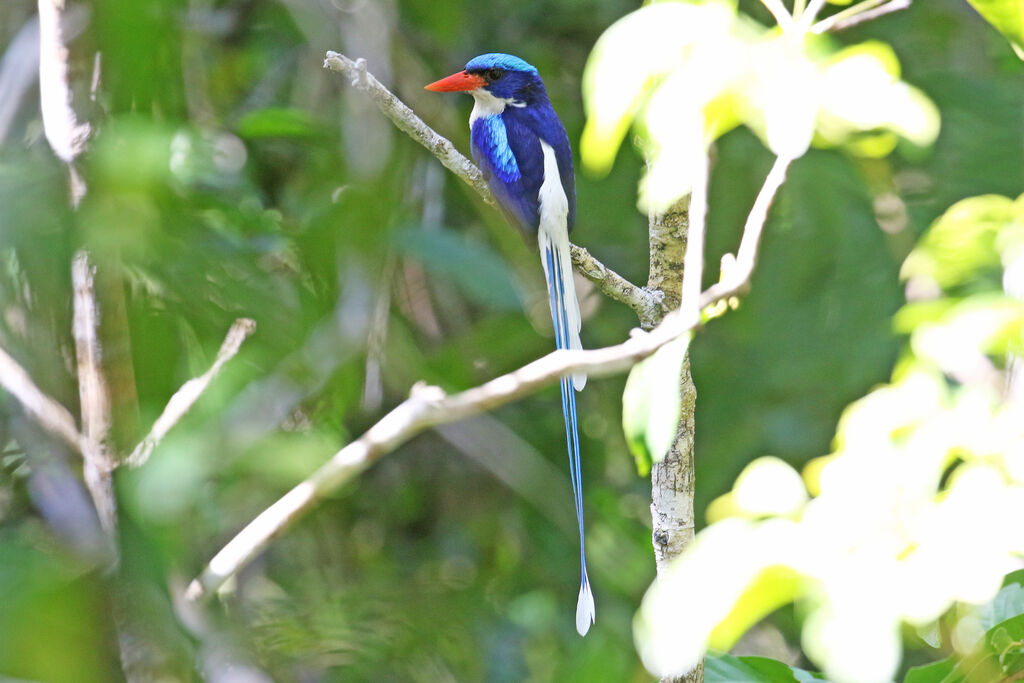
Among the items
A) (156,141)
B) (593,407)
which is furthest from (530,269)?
(156,141)

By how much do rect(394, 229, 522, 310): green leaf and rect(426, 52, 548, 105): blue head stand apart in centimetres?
29

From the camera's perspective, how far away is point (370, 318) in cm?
184

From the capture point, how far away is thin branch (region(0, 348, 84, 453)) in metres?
1.16

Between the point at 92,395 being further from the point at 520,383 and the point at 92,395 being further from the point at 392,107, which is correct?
the point at 520,383

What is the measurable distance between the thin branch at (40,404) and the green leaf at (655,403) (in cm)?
74

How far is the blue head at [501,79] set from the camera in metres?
1.67

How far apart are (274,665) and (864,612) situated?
4.21 ft

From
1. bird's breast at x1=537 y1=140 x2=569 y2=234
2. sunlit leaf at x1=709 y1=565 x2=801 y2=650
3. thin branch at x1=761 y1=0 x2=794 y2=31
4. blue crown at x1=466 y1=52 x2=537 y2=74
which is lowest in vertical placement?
bird's breast at x1=537 y1=140 x2=569 y2=234

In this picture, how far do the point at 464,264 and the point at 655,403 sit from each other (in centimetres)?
111

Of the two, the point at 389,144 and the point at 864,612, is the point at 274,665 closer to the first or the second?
the point at 389,144

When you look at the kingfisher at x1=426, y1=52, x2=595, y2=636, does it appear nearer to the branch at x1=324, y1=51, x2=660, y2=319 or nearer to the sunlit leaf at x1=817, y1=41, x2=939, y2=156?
the branch at x1=324, y1=51, x2=660, y2=319

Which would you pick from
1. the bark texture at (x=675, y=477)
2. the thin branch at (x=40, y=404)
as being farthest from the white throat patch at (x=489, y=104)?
the thin branch at (x=40, y=404)

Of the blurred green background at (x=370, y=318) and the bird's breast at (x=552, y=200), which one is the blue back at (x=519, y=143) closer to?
the bird's breast at (x=552, y=200)

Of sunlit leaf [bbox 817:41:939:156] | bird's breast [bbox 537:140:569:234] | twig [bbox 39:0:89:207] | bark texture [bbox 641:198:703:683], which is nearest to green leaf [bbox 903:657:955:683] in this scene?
bark texture [bbox 641:198:703:683]
